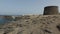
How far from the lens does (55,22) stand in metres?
7.73

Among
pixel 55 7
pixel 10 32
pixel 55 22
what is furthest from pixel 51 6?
pixel 10 32

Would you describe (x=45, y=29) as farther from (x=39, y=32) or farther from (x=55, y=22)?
(x=55, y=22)

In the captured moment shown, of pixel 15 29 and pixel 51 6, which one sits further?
pixel 51 6

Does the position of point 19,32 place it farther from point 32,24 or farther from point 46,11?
point 46,11

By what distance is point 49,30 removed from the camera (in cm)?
667

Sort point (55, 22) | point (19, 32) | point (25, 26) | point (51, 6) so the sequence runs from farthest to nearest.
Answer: point (51, 6) → point (55, 22) → point (25, 26) → point (19, 32)

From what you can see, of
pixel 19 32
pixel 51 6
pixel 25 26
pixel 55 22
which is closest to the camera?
pixel 19 32

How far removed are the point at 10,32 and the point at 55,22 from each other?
287cm

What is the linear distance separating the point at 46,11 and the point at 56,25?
760 cm

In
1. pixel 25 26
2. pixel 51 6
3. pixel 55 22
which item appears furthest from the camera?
pixel 51 6

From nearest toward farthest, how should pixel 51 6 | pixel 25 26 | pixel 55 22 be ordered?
pixel 25 26
pixel 55 22
pixel 51 6

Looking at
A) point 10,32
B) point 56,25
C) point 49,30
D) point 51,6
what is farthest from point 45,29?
point 51,6

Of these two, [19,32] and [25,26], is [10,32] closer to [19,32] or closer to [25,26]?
[19,32]

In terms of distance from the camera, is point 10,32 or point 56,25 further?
point 56,25
